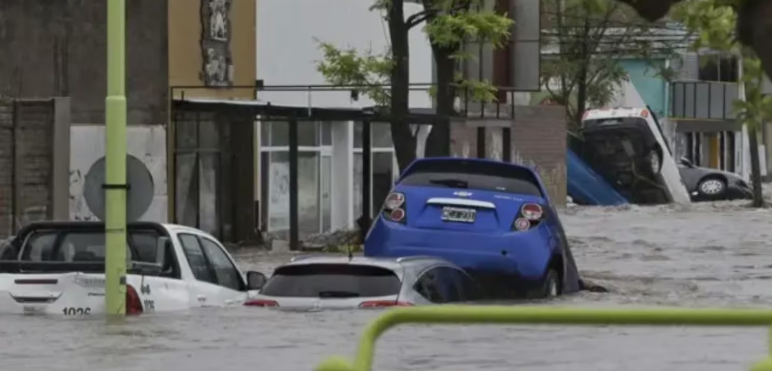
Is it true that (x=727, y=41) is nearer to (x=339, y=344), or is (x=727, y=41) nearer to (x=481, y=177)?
(x=339, y=344)

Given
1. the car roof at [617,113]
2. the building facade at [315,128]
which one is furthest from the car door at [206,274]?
the car roof at [617,113]

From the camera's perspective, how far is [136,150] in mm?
27391

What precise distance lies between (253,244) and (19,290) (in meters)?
15.4

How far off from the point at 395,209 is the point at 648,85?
4622cm

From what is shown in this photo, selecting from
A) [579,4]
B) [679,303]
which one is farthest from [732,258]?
[579,4]

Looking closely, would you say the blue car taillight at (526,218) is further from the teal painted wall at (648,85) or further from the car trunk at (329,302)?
the teal painted wall at (648,85)

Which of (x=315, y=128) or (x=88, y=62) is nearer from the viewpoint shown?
(x=88, y=62)

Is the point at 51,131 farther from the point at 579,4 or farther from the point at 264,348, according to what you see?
the point at 579,4

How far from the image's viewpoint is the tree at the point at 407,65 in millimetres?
25969

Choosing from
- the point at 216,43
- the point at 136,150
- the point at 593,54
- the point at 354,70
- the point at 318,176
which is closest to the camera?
the point at 136,150

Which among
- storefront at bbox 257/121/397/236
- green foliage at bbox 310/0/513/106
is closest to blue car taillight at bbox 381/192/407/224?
green foliage at bbox 310/0/513/106

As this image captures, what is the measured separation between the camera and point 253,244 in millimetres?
30594

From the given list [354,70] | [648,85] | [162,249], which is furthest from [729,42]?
[648,85]

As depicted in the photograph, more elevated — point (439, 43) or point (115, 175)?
point (439, 43)
